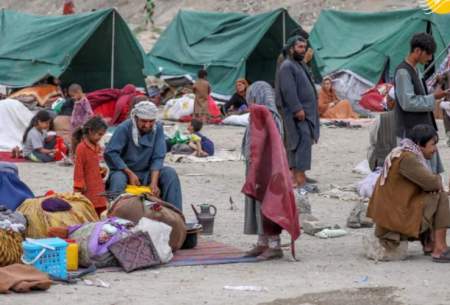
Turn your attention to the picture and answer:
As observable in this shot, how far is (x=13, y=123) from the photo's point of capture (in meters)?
15.8

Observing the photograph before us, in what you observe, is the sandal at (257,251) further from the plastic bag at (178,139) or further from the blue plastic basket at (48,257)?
the plastic bag at (178,139)

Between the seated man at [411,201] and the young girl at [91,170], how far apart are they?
91.0 inches

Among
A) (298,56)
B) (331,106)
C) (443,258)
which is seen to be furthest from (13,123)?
(443,258)

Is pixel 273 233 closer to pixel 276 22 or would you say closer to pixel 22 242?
pixel 22 242

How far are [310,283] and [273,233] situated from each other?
2.87ft

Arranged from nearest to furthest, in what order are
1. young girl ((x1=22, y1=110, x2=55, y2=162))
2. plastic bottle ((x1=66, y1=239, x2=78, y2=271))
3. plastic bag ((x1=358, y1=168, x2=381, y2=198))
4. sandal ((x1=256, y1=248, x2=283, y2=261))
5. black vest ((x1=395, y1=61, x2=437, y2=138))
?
plastic bottle ((x1=66, y1=239, x2=78, y2=271)), sandal ((x1=256, y1=248, x2=283, y2=261)), black vest ((x1=395, y1=61, x2=437, y2=138)), plastic bag ((x1=358, y1=168, x2=381, y2=198)), young girl ((x1=22, y1=110, x2=55, y2=162))

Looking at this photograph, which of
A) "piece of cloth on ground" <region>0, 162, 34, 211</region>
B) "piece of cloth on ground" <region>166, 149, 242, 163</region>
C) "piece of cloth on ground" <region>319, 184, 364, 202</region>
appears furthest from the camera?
"piece of cloth on ground" <region>166, 149, 242, 163</region>

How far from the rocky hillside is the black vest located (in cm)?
2844

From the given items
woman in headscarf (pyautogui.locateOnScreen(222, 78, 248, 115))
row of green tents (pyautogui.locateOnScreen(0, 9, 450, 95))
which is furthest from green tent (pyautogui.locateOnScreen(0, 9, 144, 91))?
Result: woman in headscarf (pyautogui.locateOnScreen(222, 78, 248, 115))

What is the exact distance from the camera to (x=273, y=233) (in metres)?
7.96

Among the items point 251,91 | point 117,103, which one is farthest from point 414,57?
point 117,103

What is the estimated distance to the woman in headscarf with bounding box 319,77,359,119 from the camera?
20.0m

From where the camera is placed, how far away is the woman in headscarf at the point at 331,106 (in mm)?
19969

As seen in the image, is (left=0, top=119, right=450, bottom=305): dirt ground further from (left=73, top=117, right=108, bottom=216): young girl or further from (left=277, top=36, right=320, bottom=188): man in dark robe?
(left=277, top=36, right=320, bottom=188): man in dark robe
